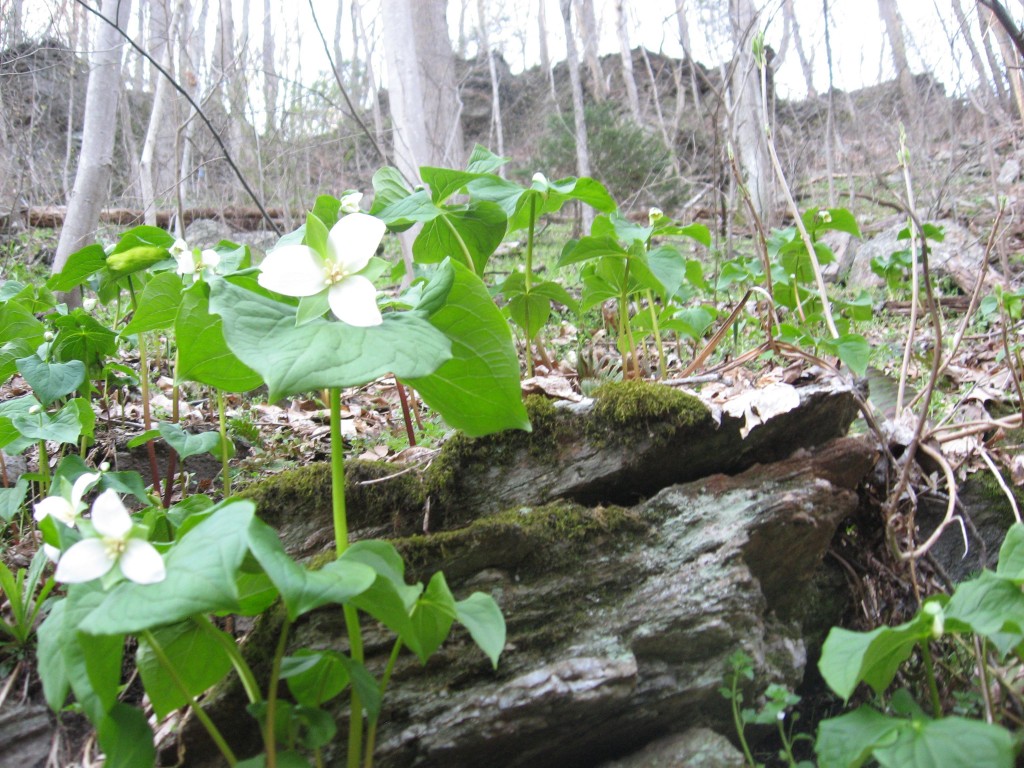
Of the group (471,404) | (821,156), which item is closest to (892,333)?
(471,404)

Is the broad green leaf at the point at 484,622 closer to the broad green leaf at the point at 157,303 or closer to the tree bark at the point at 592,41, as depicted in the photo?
the broad green leaf at the point at 157,303

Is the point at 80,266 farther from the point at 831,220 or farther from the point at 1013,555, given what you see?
the point at 831,220

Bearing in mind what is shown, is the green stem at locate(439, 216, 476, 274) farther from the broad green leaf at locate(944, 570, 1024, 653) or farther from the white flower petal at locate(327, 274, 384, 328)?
the broad green leaf at locate(944, 570, 1024, 653)

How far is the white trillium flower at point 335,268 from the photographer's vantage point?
3.76 feet

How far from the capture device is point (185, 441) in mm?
1835

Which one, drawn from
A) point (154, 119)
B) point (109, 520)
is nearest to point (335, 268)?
point (109, 520)

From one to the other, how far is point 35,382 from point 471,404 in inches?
50.3

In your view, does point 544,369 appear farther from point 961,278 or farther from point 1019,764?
point 961,278

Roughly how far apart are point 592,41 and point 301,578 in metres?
19.8

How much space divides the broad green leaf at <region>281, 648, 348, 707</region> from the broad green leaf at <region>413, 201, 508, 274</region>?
1210 millimetres

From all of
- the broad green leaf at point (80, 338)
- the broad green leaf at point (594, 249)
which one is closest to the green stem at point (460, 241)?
the broad green leaf at point (594, 249)

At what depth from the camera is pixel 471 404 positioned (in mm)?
1356

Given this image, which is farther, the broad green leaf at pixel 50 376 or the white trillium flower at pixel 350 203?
the broad green leaf at pixel 50 376

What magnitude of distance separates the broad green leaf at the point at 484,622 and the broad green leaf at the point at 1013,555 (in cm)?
82
